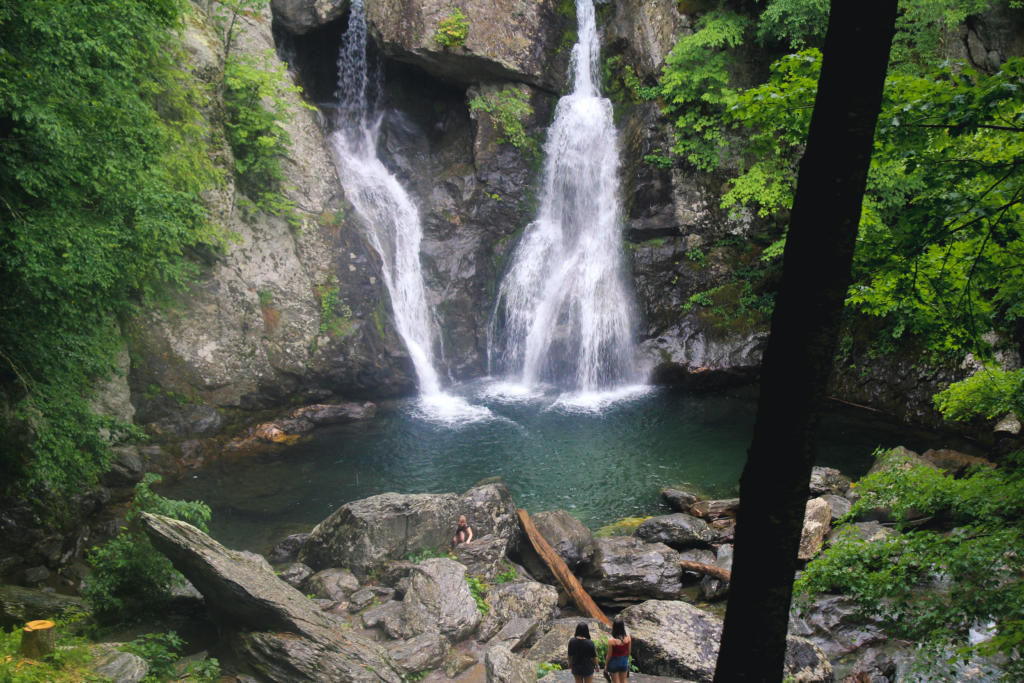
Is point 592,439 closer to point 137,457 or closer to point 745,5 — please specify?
point 137,457

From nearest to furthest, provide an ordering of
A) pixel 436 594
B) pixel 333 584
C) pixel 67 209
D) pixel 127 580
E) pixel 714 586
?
pixel 127 580 < pixel 436 594 < pixel 333 584 < pixel 67 209 < pixel 714 586

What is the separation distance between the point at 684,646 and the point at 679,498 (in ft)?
17.1

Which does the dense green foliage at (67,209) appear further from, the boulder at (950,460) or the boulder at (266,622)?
the boulder at (950,460)

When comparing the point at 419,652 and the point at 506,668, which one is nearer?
the point at 506,668

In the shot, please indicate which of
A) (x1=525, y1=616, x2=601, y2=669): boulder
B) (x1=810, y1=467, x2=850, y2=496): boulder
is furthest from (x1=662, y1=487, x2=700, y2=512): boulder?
(x1=525, y1=616, x2=601, y2=669): boulder

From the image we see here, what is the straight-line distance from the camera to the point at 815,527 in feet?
31.4

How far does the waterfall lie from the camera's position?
2014cm

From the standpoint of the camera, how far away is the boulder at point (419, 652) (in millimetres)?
6676

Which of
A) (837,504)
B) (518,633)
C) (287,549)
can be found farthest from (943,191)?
(287,549)

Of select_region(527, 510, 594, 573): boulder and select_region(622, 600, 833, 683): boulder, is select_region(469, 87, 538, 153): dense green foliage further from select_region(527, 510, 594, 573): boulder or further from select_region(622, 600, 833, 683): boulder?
select_region(622, 600, 833, 683): boulder

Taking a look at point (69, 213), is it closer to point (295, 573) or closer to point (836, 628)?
point (295, 573)

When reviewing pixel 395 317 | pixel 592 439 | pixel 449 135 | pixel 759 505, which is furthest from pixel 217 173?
pixel 759 505

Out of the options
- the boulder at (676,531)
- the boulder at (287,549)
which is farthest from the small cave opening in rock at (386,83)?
the boulder at (676,531)

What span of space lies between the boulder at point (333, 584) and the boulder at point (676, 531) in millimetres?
5342
